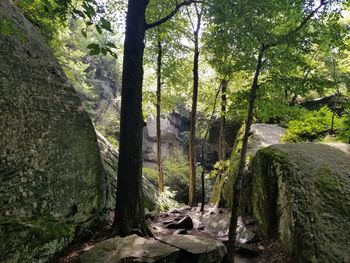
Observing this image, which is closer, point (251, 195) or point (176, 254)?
point (176, 254)

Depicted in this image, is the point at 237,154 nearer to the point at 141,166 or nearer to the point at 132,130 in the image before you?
the point at 141,166

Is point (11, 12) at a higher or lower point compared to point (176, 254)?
higher

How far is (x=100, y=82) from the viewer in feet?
106

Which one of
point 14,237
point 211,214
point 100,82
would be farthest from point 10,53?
point 100,82

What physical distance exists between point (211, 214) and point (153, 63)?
9.35 m

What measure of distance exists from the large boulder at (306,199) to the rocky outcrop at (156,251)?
4.97 feet

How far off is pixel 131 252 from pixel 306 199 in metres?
3.43

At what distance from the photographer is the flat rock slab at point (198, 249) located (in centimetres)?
542

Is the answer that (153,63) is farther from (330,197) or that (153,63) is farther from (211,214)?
(330,197)

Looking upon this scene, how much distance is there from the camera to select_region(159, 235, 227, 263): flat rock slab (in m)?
5.42

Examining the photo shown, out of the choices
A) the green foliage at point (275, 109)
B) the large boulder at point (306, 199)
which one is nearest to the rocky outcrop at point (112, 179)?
the large boulder at point (306, 199)

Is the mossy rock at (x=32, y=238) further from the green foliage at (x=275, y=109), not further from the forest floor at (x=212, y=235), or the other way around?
the green foliage at (x=275, y=109)

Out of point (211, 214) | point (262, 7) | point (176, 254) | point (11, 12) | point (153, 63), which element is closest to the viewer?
point (176, 254)

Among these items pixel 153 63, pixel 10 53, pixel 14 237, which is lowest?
pixel 14 237
